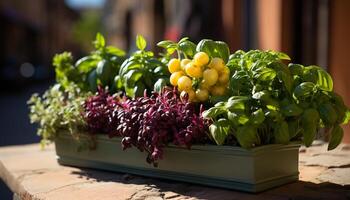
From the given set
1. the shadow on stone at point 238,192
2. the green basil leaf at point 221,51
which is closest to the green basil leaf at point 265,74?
the green basil leaf at point 221,51

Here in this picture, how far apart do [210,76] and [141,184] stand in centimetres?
48

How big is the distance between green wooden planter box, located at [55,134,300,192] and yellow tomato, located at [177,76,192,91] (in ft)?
0.68

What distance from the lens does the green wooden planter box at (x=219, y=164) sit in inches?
68.7

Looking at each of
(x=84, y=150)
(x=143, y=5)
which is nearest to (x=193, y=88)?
(x=84, y=150)

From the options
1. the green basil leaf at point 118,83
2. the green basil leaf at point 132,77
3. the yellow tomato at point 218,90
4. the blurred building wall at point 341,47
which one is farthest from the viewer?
the blurred building wall at point 341,47

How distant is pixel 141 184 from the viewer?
6.53 feet

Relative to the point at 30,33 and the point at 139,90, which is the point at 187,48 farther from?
the point at 30,33

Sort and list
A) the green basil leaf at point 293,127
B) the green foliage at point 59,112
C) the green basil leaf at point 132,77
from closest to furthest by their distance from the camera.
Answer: the green basil leaf at point 293,127 < the green basil leaf at point 132,77 < the green foliage at point 59,112

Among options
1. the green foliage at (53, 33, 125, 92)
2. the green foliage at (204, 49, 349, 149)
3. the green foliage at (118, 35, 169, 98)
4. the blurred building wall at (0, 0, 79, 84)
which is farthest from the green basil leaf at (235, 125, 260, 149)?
the blurred building wall at (0, 0, 79, 84)

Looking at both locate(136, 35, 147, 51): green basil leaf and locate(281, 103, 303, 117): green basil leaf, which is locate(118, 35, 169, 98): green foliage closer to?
locate(136, 35, 147, 51): green basil leaf

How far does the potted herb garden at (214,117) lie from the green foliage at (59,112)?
0.02m

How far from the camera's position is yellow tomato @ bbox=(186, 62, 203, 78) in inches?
73.2

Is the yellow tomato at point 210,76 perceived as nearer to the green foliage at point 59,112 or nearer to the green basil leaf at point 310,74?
the green basil leaf at point 310,74

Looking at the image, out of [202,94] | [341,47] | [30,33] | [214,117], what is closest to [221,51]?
[202,94]
